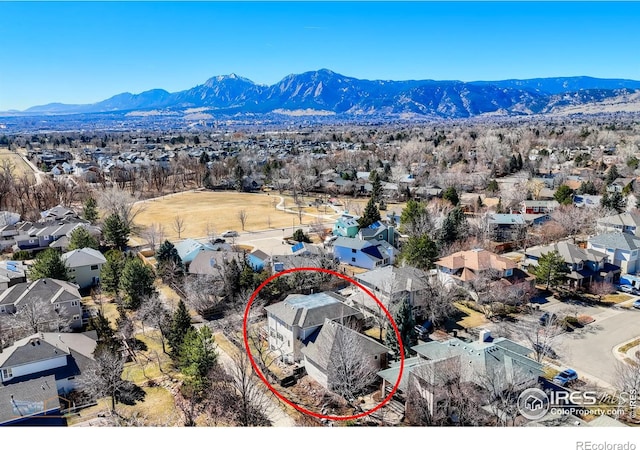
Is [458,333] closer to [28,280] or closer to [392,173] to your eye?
[28,280]

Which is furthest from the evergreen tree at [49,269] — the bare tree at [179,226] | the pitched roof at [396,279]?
the pitched roof at [396,279]

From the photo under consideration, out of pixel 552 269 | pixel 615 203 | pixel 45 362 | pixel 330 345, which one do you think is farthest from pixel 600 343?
pixel 615 203

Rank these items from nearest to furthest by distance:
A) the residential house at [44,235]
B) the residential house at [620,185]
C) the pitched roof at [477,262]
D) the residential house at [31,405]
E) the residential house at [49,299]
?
the residential house at [31,405], the residential house at [49,299], the pitched roof at [477,262], the residential house at [44,235], the residential house at [620,185]

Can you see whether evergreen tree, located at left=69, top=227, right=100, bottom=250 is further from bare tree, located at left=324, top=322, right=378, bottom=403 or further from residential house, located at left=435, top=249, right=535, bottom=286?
residential house, located at left=435, top=249, right=535, bottom=286

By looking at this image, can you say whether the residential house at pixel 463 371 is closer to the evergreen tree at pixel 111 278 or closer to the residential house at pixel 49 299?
the residential house at pixel 49 299

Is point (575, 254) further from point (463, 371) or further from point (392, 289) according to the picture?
point (463, 371)

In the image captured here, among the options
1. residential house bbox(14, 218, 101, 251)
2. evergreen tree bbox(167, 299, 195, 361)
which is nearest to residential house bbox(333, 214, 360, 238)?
residential house bbox(14, 218, 101, 251)

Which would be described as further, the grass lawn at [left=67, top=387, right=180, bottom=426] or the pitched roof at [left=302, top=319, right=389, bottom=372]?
the pitched roof at [left=302, top=319, right=389, bottom=372]
